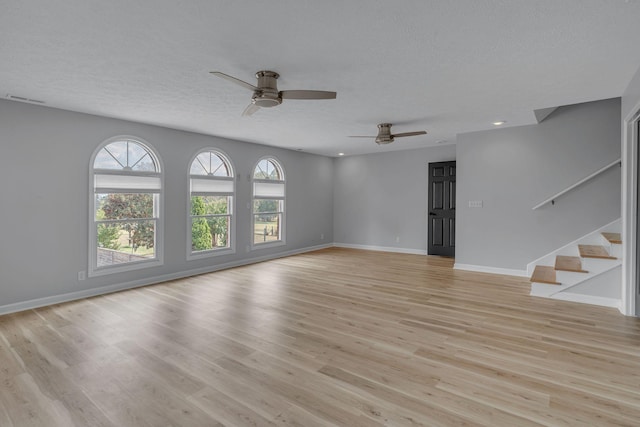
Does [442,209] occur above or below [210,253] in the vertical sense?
above

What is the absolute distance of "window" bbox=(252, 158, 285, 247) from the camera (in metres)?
7.12

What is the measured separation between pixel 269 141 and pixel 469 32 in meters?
4.91

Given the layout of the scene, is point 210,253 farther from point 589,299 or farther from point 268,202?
point 589,299

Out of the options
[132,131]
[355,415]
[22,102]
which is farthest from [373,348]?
[22,102]

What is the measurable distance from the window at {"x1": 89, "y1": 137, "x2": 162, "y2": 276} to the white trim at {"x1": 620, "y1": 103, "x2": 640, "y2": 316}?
6.37 meters

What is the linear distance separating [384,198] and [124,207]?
5.90 metres

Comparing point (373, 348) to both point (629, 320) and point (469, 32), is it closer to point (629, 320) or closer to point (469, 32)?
point (469, 32)

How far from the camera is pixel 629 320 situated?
3.52 m

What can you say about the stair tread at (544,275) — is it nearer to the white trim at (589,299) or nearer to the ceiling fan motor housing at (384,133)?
the white trim at (589,299)

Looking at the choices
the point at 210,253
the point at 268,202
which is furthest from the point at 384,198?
the point at 210,253

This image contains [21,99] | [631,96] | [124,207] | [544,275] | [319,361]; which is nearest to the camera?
[319,361]

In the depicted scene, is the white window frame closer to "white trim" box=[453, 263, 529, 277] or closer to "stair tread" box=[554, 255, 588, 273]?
"white trim" box=[453, 263, 529, 277]

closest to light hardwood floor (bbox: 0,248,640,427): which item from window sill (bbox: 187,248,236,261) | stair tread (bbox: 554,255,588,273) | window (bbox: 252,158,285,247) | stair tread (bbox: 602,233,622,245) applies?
stair tread (bbox: 554,255,588,273)

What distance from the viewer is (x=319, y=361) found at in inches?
104
